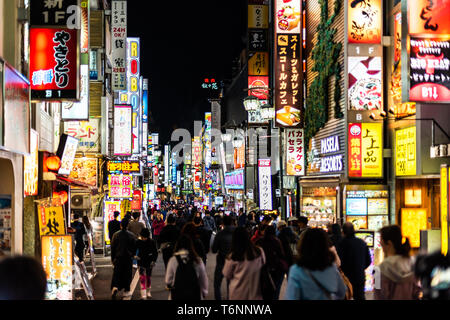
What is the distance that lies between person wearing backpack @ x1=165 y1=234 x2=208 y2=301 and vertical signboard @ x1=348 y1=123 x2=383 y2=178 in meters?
10.8

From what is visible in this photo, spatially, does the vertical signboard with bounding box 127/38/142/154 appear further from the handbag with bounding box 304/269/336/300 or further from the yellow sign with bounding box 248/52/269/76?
the handbag with bounding box 304/269/336/300

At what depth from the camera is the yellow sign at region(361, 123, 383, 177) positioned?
739 inches

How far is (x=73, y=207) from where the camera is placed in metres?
29.3

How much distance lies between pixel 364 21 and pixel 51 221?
10.7 metres

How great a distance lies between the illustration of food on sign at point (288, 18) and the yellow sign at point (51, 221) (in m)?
14.9

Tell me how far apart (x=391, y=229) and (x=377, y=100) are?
12.2m

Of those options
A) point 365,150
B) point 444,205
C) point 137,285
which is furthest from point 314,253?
point 365,150

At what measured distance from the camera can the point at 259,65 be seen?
3728 cm

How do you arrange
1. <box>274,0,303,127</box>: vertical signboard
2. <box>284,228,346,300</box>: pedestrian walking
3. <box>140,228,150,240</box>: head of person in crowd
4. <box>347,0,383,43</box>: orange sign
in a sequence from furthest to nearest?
<box>274,0,303,127</box>: vertical signboard
<box>347,0,383,43</box>: orange sign
<box>140,228,150,240</box>: head of person in crowd
<box>284,228,346,300</box>: pedestrian walking

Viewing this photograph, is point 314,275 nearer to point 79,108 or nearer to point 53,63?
point 53,63

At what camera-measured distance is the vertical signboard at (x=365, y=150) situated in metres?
18.8

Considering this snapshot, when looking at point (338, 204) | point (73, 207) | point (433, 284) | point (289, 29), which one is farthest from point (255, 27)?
point (433, 284)

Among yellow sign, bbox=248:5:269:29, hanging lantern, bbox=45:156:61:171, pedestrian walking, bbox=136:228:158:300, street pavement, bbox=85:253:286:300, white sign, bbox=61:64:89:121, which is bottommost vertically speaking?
street pavement, bbox=85:253:286:300

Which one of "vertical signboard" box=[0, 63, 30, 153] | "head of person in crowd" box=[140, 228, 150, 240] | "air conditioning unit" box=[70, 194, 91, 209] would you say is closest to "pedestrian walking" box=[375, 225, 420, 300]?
"vertical signboard" box=[0, 63, 30, 153]
